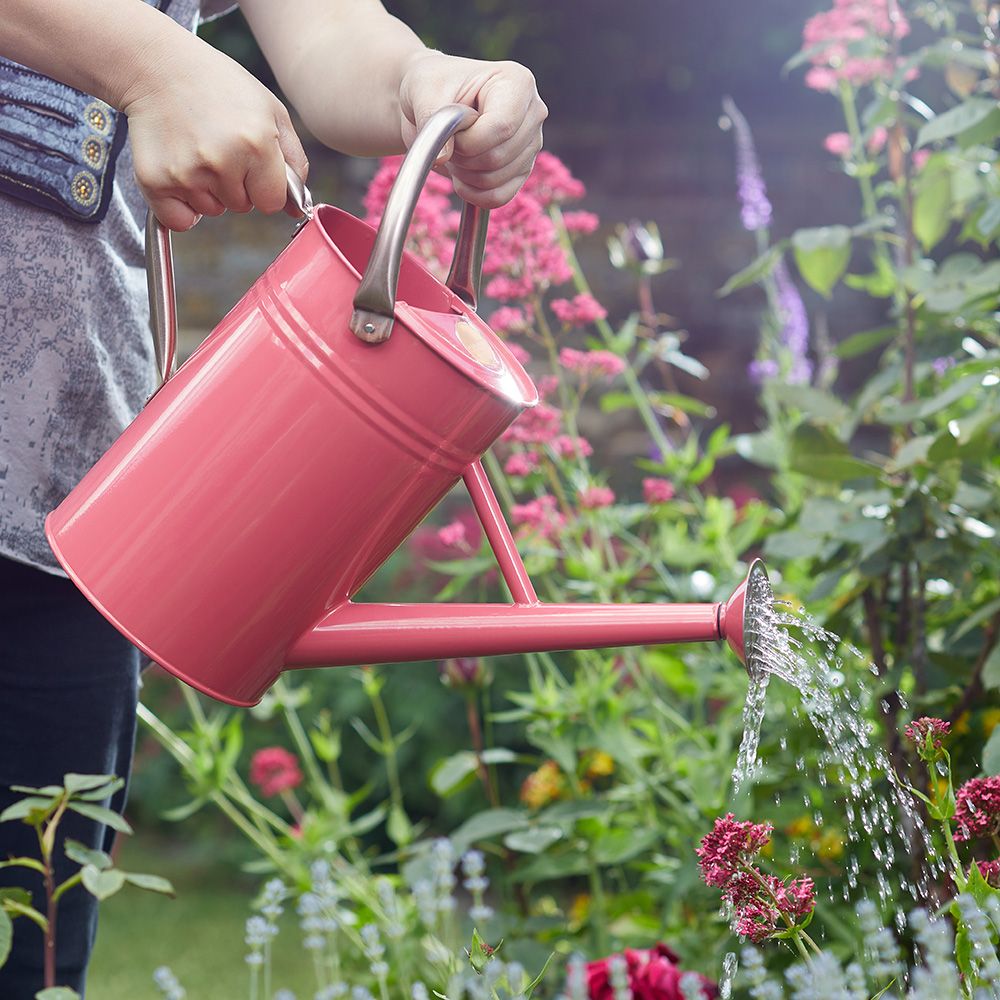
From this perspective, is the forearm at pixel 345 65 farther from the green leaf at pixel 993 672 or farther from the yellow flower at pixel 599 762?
the yellow flower at pixel 599 762

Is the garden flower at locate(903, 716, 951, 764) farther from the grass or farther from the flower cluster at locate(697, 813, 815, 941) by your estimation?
the grass

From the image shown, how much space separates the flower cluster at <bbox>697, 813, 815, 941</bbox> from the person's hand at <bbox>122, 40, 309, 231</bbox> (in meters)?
0.45

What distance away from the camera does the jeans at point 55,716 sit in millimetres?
937

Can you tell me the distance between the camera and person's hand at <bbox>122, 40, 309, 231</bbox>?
2.28 ft

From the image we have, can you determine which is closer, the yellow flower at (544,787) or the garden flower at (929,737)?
the garden flower at (929,737)

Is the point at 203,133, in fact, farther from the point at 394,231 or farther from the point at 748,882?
the point at 748,882

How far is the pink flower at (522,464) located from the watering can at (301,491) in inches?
30.9

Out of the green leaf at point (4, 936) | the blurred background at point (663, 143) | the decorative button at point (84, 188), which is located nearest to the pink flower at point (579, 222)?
the decorative button at point (84, 188)

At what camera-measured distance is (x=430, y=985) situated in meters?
1.44

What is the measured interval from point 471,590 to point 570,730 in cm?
117

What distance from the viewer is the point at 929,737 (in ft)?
2.38

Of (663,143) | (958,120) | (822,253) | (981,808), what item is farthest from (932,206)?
(663,143)

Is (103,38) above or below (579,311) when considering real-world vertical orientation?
above

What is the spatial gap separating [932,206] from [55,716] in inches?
46.4
